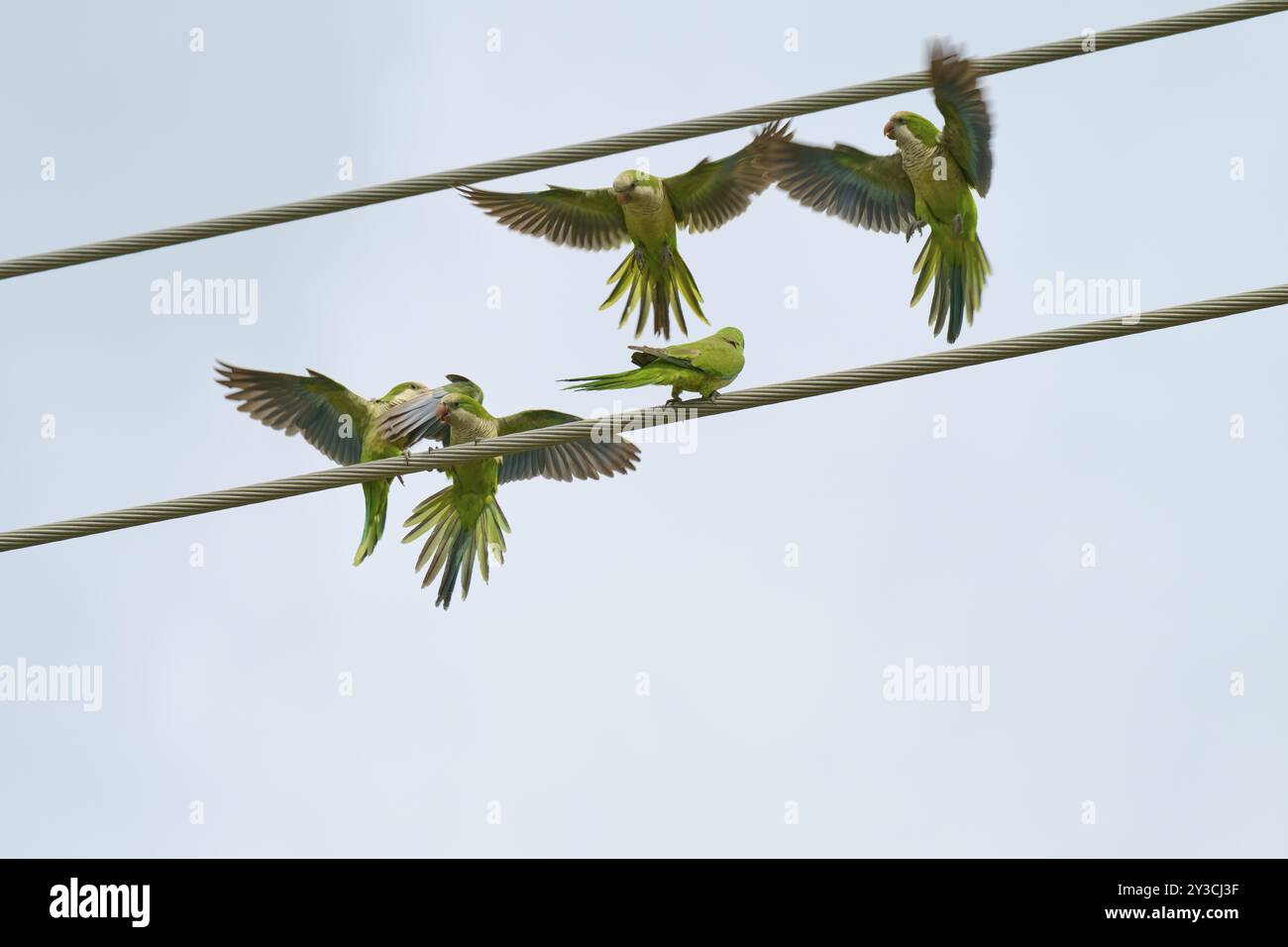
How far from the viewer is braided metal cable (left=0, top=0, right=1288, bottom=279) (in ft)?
21.8

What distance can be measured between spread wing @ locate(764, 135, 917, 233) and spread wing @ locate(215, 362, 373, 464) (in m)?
2.86

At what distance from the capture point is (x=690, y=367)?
7426 mm

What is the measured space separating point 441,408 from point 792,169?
2.85 metres

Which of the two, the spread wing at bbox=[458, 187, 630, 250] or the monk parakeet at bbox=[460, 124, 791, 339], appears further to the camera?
the spread wing at bbox=[458, 187, 630, 250]

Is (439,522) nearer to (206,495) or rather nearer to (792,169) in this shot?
(206,495)

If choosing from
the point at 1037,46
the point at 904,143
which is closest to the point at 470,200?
the point at 904,143

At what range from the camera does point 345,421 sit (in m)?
8.51

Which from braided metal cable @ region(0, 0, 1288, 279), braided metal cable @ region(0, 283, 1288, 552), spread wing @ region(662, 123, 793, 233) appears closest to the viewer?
braided metal cable @ region(0, 283, 1288, 552)

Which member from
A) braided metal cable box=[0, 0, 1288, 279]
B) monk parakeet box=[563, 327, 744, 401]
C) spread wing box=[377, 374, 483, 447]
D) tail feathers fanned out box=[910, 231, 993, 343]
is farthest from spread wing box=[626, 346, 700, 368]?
tail feathers fanned out box=[910, 231, 993, 343]

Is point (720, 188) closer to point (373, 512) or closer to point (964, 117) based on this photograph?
point (964, 117)

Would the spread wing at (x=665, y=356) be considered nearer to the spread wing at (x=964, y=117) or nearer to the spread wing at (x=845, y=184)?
the spread wing at (x=964, y=117)

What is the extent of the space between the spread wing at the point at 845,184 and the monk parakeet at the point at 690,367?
2351 mm

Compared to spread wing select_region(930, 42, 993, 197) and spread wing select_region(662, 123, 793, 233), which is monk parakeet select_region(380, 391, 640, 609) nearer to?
spread wing select_region(662, 123, 793, 233)

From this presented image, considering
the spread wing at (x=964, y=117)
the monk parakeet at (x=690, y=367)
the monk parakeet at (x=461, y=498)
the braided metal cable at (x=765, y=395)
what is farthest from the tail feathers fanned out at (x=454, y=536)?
the spread wing at (x=964, y=117)
